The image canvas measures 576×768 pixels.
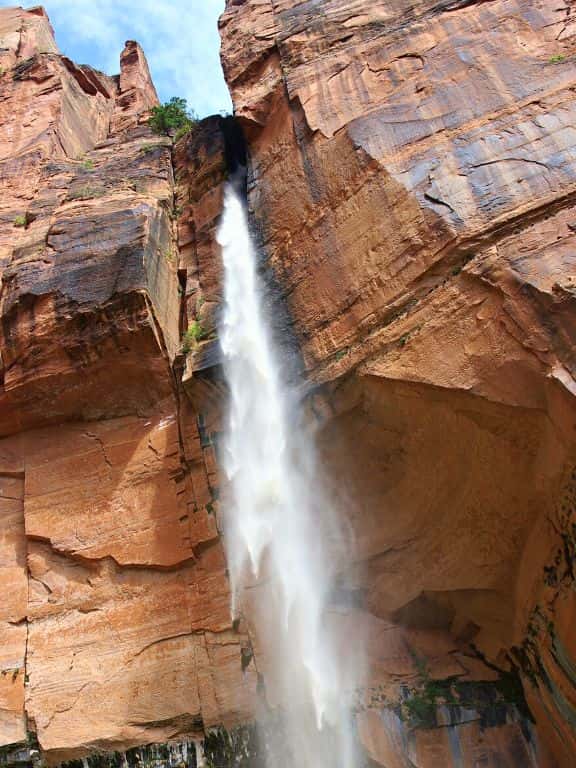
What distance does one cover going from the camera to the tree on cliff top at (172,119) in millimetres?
15445

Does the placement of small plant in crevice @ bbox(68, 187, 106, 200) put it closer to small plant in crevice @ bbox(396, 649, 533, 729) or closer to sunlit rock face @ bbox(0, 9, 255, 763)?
sunlit rock face @ bbox(0, 9, 255, 763)

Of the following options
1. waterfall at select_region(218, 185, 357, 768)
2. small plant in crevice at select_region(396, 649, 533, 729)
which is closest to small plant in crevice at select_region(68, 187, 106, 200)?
waterfall at select_region(218, 185, 357, 768)

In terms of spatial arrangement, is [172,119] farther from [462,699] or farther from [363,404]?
[462,699]

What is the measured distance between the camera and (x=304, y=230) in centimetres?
1007

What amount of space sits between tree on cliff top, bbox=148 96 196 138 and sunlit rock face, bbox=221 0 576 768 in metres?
5.70

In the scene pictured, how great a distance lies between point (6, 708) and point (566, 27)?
12487 millimetres

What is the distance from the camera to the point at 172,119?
15.7 m

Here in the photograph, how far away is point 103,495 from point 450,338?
5.68 metres

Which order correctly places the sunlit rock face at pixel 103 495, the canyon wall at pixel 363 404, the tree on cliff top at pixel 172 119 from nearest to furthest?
the canyon wall at pixel 363 404 < the sunlit rock face at pixel 103 495 < the tree on cliff top at pixel 172 119

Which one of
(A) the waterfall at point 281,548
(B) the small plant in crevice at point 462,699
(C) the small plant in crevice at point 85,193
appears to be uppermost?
(C) the small plant in crevice at point 85,193

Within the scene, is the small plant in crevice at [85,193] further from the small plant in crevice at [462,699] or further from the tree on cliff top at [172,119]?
the small plant in crevice at [462,699]

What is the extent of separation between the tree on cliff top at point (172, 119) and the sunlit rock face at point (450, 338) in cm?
570

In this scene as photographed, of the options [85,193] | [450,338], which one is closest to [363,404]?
[450,338]

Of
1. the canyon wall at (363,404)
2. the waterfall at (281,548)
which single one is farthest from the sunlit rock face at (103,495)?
the waterfall at (281,548)
